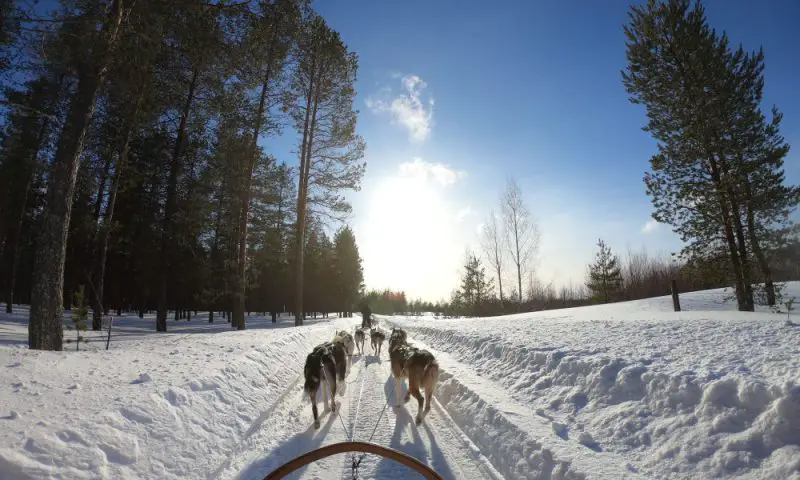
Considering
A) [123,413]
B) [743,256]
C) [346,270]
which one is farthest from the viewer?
[346,270]

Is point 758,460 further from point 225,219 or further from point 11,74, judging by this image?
point 225,219

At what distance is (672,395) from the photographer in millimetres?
4258

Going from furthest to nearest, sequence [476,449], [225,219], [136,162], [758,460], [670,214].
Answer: [136,162] → [225,219] → [670,214] → [476,449] → [758,460]

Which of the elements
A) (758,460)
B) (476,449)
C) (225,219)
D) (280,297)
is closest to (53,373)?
(476,449)

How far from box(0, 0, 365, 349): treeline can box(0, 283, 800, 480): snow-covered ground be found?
12.8ft

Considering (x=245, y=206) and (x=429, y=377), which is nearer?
(x=429, y=377)

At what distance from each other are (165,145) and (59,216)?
50.6ft

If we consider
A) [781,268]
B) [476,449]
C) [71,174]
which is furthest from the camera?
[781,268]

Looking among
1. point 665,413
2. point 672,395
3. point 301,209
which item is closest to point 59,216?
point 665,413

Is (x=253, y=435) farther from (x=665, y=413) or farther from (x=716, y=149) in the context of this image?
(x=716, y=149)

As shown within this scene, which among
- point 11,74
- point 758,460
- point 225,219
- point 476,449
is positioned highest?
point 11,74

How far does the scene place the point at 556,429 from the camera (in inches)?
179

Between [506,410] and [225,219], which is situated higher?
[225,219]

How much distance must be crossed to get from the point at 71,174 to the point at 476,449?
941 cm
